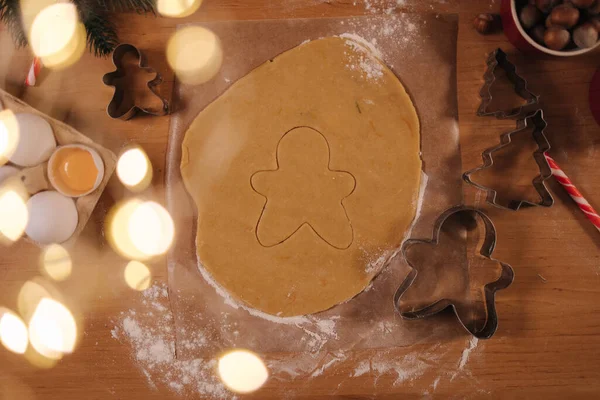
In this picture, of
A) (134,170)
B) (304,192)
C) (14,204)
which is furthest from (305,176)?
(14,204)

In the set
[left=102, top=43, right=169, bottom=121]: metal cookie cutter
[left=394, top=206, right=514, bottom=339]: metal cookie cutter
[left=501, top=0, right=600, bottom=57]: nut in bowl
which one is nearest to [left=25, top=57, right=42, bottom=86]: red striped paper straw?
[left=102, top=43, right=169, bottom=121]: metal cookie cutter

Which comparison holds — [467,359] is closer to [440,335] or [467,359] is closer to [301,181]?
[440,335]

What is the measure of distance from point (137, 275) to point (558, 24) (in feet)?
2.93

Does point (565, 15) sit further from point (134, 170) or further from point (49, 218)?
point (49, 218)

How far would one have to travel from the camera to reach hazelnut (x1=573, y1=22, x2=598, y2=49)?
0.74 meters

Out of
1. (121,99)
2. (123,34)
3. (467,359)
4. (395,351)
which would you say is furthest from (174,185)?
(467,359)

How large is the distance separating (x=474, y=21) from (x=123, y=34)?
0.70 metres

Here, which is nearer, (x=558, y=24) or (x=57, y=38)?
(x=558, y=24)

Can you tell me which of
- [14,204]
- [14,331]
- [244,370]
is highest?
[14,204]

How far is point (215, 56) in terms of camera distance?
2.89 ft

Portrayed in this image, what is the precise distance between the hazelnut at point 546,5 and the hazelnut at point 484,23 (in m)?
0.09

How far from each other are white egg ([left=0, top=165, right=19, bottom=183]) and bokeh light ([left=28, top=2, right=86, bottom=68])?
0.23 metres

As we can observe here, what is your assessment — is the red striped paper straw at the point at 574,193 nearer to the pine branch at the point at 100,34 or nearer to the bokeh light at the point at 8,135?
the pine branch at the point at 100,34

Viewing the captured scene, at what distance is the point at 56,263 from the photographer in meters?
0.87
